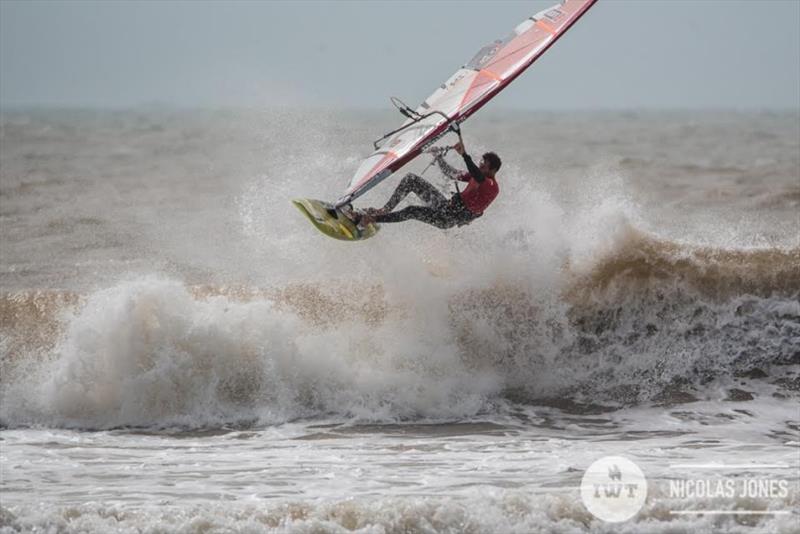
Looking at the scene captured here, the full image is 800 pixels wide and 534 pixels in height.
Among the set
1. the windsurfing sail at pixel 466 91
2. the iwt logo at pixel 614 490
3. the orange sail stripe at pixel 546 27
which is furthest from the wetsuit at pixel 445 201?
the iwt logo at pixel 614 490

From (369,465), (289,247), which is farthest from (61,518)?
(289,247)

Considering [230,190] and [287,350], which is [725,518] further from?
[230,190]

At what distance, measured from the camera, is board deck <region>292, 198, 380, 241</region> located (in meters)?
9.07

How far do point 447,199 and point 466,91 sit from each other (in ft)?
3.25

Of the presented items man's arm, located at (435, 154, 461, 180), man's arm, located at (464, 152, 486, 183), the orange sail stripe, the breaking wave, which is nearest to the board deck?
man's arm, located at (435, 154, 461, 180)

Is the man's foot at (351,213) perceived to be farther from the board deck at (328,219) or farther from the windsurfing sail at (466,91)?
the windsurfing sail at (466,91)

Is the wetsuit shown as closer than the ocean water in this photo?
No

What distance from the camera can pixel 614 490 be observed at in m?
7.34

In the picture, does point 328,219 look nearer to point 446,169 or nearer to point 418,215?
point 418,215

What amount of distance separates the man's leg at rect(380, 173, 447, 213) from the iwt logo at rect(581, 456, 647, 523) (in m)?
2.59

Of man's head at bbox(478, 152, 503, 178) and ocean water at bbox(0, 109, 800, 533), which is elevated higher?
man's head at bbox(478, 152, 503, 178)

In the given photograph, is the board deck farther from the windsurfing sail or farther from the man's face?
the man's face

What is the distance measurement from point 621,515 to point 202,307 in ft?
15.9

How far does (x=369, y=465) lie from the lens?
816cm
